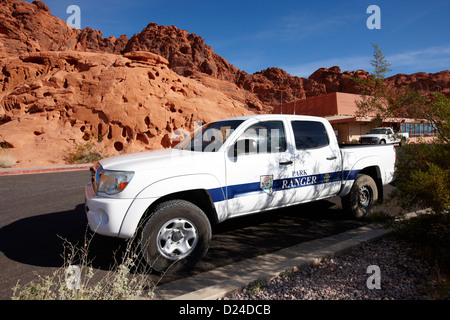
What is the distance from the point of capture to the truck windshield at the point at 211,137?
3.77m

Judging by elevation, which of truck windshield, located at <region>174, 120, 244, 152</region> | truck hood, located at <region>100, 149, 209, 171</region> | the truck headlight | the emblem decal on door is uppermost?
truck windshield, located at <region>174, 120, 244, 152</region>

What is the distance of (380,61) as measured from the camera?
3.81 m

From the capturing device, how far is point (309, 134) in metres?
4.37

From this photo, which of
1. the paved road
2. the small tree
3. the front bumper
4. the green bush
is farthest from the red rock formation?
the front bumper

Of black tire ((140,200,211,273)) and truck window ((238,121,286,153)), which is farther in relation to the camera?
truck window ((238,121,286,153))

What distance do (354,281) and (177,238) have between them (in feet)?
6.45

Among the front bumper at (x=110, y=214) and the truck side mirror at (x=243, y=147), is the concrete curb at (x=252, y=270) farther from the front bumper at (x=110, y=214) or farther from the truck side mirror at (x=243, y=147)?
the truck side mirror at (x=243, y=147)

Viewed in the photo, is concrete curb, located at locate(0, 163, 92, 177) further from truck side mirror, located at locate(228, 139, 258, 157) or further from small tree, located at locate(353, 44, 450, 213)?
small tree, located at locate(353, 44, 450, 213)

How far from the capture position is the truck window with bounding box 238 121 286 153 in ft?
12.3

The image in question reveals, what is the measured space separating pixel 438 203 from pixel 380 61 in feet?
7.07

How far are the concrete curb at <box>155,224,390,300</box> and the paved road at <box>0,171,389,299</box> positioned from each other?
0.21 metres

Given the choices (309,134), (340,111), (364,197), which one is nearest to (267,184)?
(309,134)
